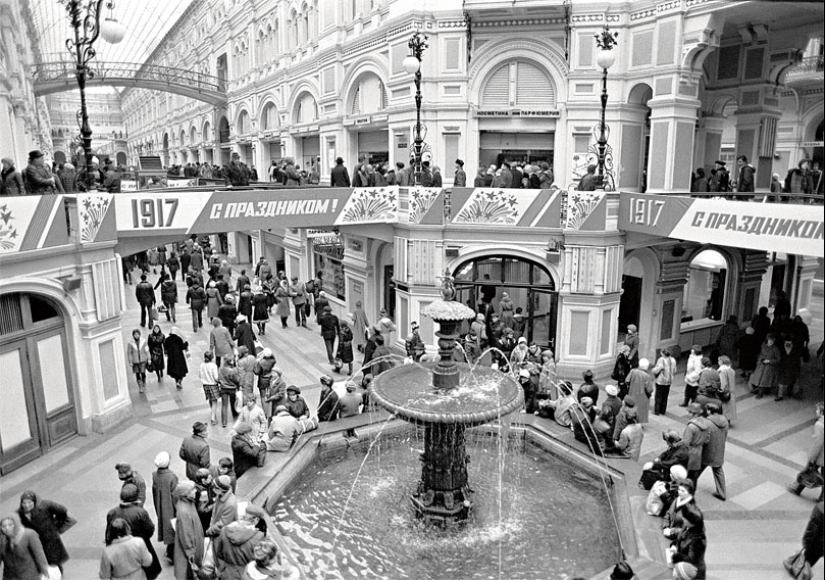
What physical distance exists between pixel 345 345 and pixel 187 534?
339 inches

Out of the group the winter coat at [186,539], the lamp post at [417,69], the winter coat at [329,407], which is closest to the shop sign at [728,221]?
the lamp post at [417,69]

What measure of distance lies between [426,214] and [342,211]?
85.9 inches

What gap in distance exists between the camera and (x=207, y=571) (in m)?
6.78

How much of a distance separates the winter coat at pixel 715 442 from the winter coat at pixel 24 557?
865 cm

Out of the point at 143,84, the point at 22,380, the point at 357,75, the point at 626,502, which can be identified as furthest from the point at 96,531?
the point at 143,84

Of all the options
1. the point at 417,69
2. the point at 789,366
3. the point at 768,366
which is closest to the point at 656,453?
the point at 768,366

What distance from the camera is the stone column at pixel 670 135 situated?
16734 mm

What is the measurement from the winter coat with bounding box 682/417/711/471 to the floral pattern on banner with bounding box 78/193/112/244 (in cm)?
1092

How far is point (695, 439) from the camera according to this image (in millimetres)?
8914

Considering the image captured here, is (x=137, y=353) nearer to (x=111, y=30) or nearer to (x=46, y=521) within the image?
(x=111, y=30)

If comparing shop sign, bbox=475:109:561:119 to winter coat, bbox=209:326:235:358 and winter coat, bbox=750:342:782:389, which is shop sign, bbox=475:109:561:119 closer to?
winter coat, bbox=750:342:782:389

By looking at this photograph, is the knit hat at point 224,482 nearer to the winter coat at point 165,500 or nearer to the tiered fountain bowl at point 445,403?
the winter coat at point 165,500

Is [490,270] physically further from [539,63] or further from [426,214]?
[539,63]

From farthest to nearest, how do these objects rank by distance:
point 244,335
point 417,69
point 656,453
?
point 417,69, point 244,335, point 656,453
